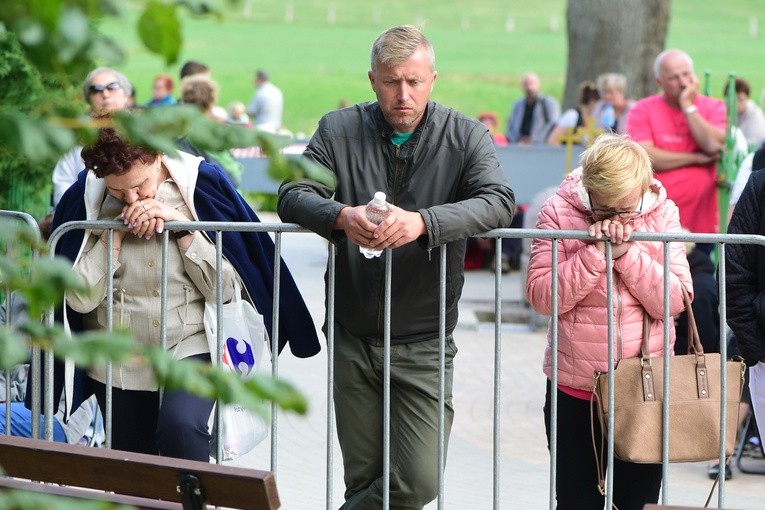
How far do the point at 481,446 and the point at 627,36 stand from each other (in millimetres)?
10001

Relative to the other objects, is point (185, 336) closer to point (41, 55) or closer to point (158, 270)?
point (158, 270)

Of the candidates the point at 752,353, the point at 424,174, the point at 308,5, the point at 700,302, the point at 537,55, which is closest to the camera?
the point at 424,174

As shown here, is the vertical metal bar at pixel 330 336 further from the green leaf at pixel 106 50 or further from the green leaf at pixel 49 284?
the green leaf at pixel 49 284

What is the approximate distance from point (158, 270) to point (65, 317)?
383 mm

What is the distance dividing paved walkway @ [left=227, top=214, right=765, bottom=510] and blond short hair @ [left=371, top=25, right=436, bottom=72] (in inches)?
53.1

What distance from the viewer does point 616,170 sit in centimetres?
448

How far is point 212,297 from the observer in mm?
4867

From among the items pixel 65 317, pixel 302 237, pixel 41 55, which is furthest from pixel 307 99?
pixel 41 55

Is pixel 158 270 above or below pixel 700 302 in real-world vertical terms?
above

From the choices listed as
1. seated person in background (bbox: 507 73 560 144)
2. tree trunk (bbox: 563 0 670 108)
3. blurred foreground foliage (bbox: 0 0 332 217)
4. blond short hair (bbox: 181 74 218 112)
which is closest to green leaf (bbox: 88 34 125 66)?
blurred foreground foliage (bbox: 0 0 332 217)

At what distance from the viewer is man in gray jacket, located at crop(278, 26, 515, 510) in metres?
4.62

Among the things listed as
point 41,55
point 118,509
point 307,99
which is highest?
point 41,55

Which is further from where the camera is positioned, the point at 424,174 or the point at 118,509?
the point at 424,174

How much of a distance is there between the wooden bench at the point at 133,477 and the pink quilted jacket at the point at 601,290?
1.48 meters
